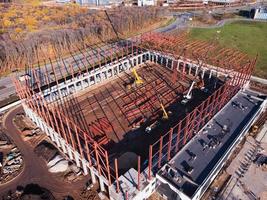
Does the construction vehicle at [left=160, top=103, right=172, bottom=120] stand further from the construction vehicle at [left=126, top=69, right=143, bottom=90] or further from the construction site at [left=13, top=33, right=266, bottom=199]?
the construction vehicle at [left=126, top=69, right=143, bottom=90]

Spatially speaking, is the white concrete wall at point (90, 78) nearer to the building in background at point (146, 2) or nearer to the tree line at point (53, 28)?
the tree line at point (53, 28)

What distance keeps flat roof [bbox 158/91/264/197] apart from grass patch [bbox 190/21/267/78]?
22.1 meters

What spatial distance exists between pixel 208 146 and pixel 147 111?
50.9 feet

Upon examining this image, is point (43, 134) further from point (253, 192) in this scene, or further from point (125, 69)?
point (253, 192)

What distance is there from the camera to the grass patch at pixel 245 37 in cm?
6702

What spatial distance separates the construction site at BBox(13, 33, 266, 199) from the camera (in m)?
29.6

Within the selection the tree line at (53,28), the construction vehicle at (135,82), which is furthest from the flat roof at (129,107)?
the tree line at (53,28)

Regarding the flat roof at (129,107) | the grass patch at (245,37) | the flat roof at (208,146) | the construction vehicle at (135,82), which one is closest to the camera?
the flat roof at (208,146)

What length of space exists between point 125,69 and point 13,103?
2774 centimetres

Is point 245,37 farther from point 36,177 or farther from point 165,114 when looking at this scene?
point 36,177

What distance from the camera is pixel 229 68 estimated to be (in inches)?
2142

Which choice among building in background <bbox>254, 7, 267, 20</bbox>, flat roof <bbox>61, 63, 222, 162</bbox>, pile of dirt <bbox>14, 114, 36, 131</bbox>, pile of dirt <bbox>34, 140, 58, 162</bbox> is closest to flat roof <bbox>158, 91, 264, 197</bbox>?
flat roof <bbox>61, 63, 222, 162</bbox>

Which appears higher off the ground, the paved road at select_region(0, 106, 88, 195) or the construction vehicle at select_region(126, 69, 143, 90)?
the construction vehicle at select_region(126, 69, 143, 90)

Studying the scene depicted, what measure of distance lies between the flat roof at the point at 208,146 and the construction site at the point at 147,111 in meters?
0.13
